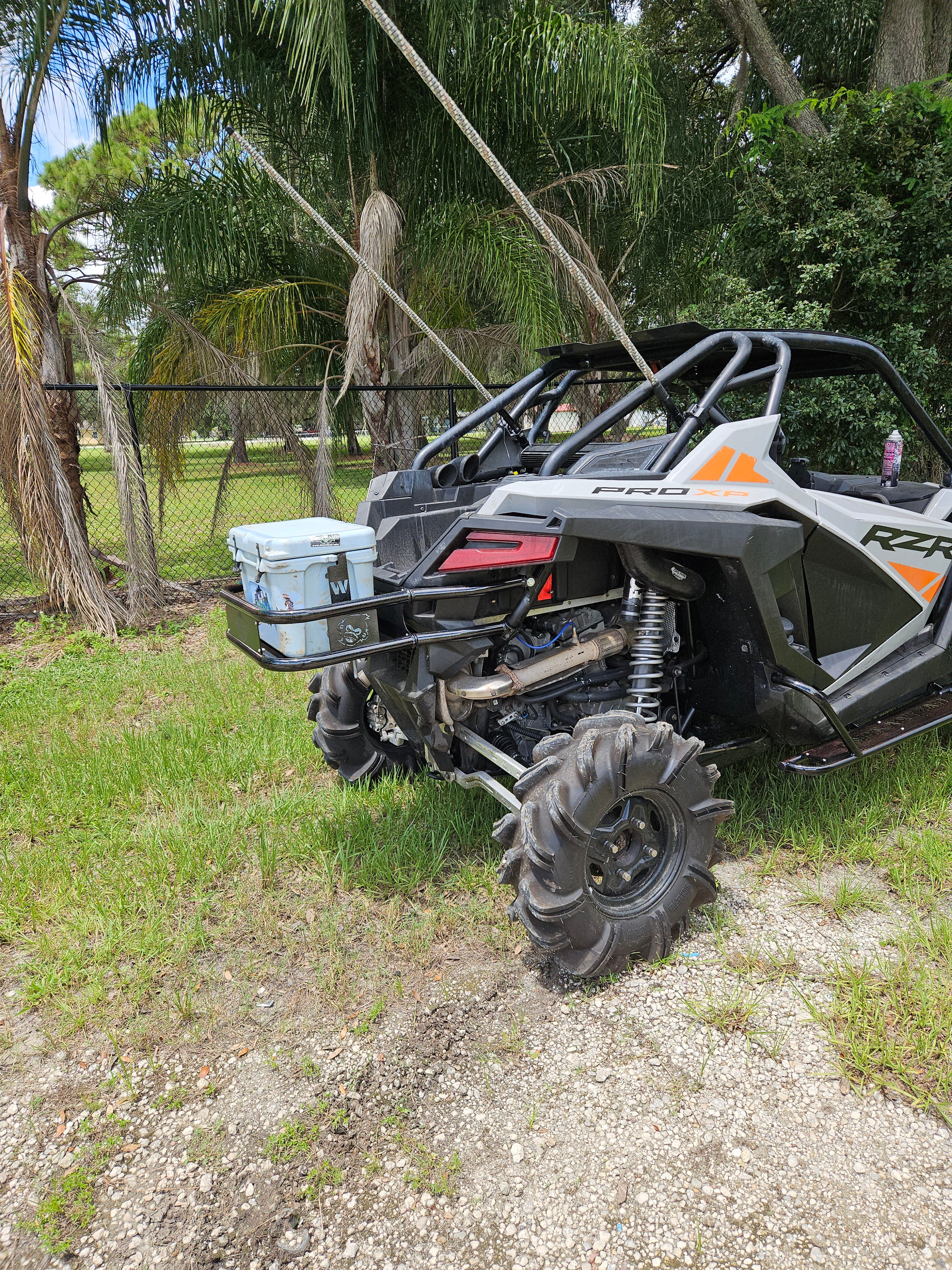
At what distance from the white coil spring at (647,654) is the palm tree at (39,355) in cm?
504

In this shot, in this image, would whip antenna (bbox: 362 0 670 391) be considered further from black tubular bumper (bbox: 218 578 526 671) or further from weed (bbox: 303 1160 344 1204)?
weed (bbox: 303 1160 344 1204)

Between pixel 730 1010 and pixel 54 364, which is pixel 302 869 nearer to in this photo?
pixel 730 1010

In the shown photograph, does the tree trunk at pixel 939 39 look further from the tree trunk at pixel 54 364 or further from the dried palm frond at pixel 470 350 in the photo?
the tree trunk at pixel 54 364

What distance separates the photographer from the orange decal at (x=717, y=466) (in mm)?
2783

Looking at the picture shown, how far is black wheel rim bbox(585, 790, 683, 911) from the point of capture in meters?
2.76

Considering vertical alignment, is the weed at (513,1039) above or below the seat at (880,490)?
below

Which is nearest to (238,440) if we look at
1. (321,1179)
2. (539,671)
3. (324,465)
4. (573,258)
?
(324,465)

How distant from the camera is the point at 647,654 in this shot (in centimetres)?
298

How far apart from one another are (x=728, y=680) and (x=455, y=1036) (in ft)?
5.43

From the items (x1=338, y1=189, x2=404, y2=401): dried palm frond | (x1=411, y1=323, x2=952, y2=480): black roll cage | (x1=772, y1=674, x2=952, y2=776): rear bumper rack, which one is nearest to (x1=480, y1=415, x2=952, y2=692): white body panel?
(x1=411, y1=323, x2=952, y2=480): black roll cage

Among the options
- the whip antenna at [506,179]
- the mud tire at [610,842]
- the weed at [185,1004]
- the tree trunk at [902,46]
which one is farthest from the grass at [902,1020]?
the tree trunk at [902,46]

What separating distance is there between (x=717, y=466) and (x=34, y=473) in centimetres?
546

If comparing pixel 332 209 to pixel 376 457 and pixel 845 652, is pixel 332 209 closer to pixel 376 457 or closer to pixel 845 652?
pixel 376 457

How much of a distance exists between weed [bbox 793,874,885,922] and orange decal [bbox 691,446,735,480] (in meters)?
1.57
